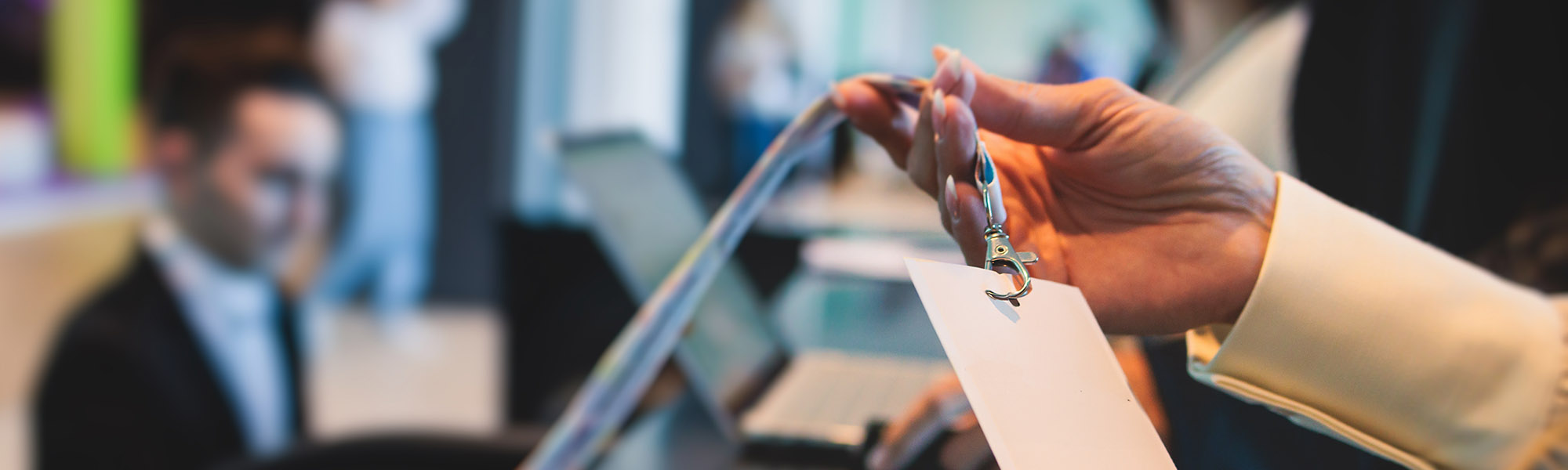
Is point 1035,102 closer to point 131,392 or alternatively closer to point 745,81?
point 131,392

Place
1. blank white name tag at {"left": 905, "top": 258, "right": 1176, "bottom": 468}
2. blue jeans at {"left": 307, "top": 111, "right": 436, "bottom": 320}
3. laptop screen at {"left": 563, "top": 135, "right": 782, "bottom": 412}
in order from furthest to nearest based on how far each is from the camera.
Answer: blue jeans at {"left": 307, "top": 111, "right": 436, "bottom": 320}, laptop screen at {"left": 563, "top": 135, "right": 782, "bottom": 412}, blank white name tag at {"left": 905, "top": 258, "right": 1176, "bottom": 468}

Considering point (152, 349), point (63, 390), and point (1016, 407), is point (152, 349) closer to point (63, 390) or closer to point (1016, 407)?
point (63, 390)

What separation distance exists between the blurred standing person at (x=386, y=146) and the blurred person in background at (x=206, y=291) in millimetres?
114

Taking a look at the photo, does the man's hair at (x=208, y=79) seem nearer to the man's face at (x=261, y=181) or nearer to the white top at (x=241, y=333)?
the man's face at (x=261, y=181)

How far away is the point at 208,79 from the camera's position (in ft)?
7.33

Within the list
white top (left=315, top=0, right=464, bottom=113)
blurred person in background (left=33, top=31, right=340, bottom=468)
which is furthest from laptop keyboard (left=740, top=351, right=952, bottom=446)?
white top (left=315, top=0, right=464, bottom=113)

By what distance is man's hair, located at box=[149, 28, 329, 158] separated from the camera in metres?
2.06

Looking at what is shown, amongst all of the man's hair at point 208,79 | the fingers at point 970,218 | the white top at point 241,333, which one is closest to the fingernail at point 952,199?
the fingers at point 970,218

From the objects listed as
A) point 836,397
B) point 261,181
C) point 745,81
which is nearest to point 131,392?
point 836,397

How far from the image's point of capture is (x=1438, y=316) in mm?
397

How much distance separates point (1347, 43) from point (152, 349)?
1327mm

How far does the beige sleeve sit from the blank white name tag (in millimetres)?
99

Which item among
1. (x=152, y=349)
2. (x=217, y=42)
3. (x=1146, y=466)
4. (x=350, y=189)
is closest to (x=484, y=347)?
(x=350, y=189)

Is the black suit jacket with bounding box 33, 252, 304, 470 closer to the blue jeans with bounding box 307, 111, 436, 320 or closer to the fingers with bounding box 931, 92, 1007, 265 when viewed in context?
the fingers with bounding box 931, 92, 1007, 265
